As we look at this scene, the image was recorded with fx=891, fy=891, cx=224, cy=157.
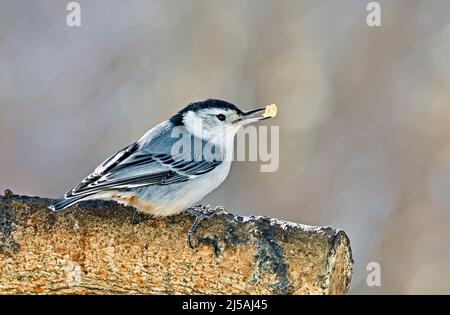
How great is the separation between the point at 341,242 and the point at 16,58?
4.47 m

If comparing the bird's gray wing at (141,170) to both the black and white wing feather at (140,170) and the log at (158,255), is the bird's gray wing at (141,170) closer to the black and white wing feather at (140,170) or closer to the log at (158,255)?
the black and white wing feather at (140,170)

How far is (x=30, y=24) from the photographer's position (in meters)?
7.61

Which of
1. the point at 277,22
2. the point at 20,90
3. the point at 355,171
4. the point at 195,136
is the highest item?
the point at 277,22

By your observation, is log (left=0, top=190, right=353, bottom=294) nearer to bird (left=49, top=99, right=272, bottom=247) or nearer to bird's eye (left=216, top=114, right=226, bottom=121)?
bird (left=49, top=99, right=272, bottom=247)

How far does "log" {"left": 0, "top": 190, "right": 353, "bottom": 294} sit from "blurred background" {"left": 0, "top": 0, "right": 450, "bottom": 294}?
2504mm

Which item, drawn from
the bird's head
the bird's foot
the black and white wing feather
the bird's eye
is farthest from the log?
the bird's eye

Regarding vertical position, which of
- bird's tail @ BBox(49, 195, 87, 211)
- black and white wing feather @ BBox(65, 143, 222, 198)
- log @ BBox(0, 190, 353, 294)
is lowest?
log @ BBox(0, 190, 353, 294)

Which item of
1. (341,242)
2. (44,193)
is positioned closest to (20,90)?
(44,193)

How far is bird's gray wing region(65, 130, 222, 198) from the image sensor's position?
14.5 ft

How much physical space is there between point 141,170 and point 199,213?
1.33ft

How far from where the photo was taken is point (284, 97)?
7.43m

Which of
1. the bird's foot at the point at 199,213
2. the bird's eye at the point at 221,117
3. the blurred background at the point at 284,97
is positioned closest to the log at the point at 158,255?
the bird's foot at the point at 199,213

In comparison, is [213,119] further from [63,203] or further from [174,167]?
[63,203]
